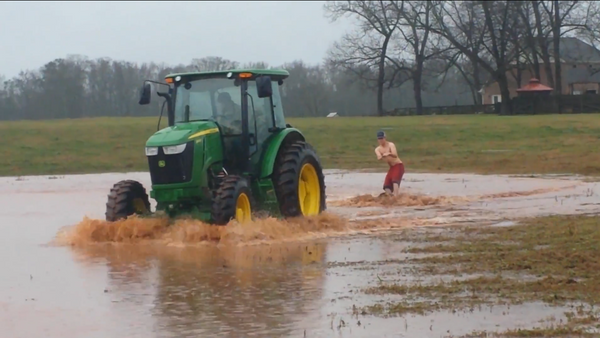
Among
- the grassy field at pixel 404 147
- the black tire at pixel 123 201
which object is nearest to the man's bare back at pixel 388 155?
the black tire at pixel 123 201

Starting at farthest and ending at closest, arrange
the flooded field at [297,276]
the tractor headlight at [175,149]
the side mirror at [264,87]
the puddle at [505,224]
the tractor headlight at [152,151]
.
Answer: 1. the puddle at [505,224]
2. the side mirror at [264,87]
3. the tractor headlight at [152,151]
4. the tractor headlight at [175,149]
5. the flooded field at [297,276]

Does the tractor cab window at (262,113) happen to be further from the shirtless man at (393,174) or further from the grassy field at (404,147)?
the grassy field at (404,147)

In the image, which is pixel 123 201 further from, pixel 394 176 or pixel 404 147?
pixel 404 147

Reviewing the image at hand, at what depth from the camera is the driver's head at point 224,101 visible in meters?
15.2

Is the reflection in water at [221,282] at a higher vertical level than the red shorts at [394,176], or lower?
lower

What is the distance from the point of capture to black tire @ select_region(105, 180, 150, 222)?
14.7 meters

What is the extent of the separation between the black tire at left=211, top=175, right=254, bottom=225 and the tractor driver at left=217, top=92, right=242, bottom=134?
1.36 m

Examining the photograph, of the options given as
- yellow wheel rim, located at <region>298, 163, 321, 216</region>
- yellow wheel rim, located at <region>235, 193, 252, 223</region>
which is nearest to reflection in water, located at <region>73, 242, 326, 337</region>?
yellow wheel rim, located at <region>235, 193, 252, 223</region>

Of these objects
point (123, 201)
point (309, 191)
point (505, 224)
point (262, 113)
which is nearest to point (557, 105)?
point (309, 191)

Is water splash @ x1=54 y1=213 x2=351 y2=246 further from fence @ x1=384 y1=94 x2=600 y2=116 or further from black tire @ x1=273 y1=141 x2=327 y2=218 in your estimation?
fence @ x1=384 y1=94 x2=600 y2=116

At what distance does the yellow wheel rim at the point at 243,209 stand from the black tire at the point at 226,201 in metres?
0.23

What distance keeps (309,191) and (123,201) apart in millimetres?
3410

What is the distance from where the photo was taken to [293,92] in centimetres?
10681

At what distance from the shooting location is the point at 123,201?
14.7 meters
